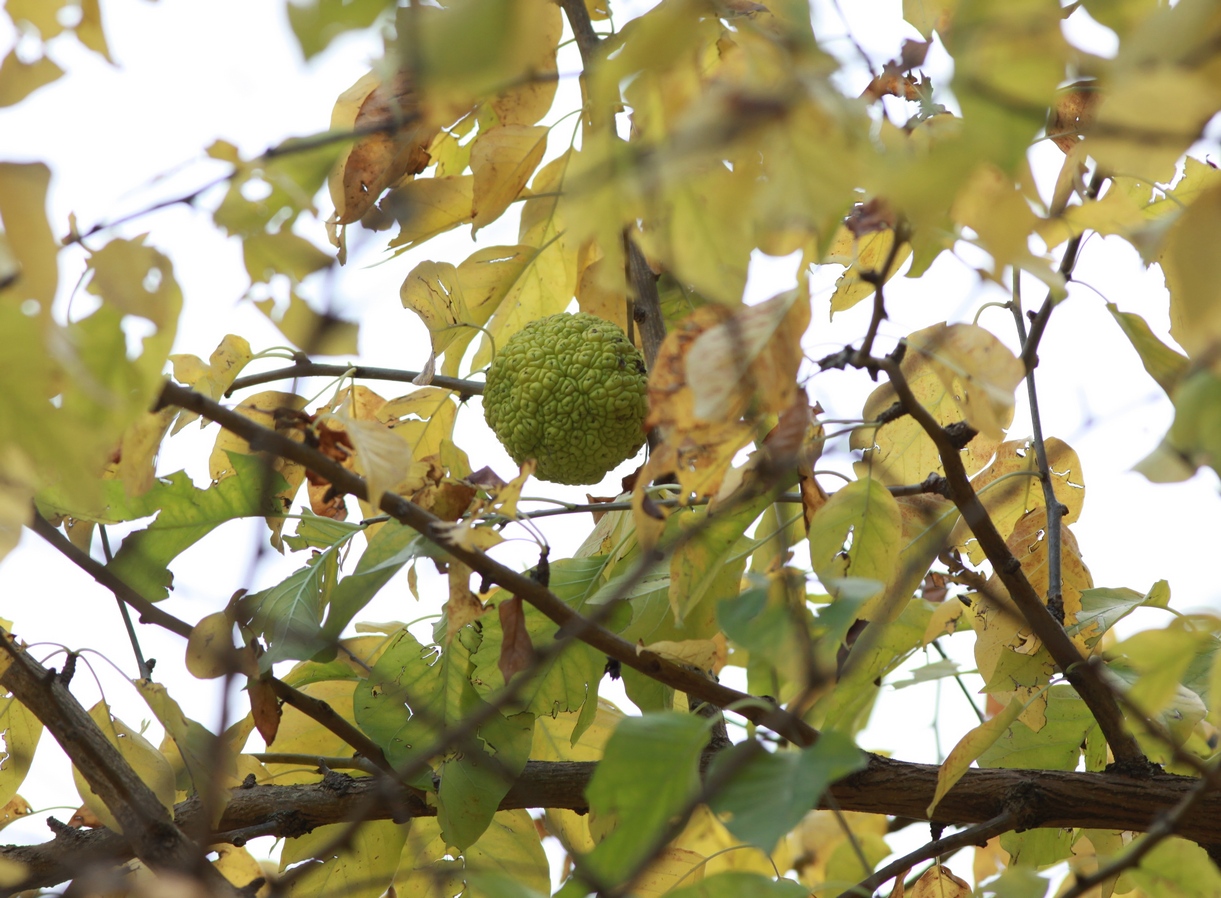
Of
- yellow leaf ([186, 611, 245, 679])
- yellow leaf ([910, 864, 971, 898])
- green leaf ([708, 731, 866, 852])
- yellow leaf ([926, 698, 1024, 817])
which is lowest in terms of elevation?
green leaf ([708, 731, 866, 852])

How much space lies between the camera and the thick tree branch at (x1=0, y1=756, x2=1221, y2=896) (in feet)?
2.86

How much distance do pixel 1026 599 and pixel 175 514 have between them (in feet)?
2.34

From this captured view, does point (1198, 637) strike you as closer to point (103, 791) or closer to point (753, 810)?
point (753, 810)

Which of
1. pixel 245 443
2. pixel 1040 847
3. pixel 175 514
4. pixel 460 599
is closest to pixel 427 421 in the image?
pixel 245 443

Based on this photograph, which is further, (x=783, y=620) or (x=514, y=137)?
(x=514, y=137)

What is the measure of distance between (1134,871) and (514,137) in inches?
33.1

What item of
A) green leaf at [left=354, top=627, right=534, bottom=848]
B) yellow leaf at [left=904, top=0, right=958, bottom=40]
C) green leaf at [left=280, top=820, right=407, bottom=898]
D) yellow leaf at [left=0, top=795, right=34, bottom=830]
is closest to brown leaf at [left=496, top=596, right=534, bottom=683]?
green leaf at [left=354, top=627, right=534, bottom=848]

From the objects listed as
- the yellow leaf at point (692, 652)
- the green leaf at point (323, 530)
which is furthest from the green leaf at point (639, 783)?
the green leaf at point (323, 530)

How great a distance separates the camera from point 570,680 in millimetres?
928

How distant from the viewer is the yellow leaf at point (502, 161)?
3.42 feet

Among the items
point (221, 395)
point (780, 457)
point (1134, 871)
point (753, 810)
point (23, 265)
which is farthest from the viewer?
point (221, 395)

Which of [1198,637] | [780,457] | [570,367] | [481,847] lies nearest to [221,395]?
[570,367]

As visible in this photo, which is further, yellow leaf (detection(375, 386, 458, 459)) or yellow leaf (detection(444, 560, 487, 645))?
yellow leaf (detection(375, 386, 458, 459))

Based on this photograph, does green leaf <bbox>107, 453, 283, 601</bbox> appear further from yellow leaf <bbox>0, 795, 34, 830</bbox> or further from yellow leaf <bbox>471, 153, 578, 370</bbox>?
yellow leaf <bbox>0, 795, 34, 830</bbox>
